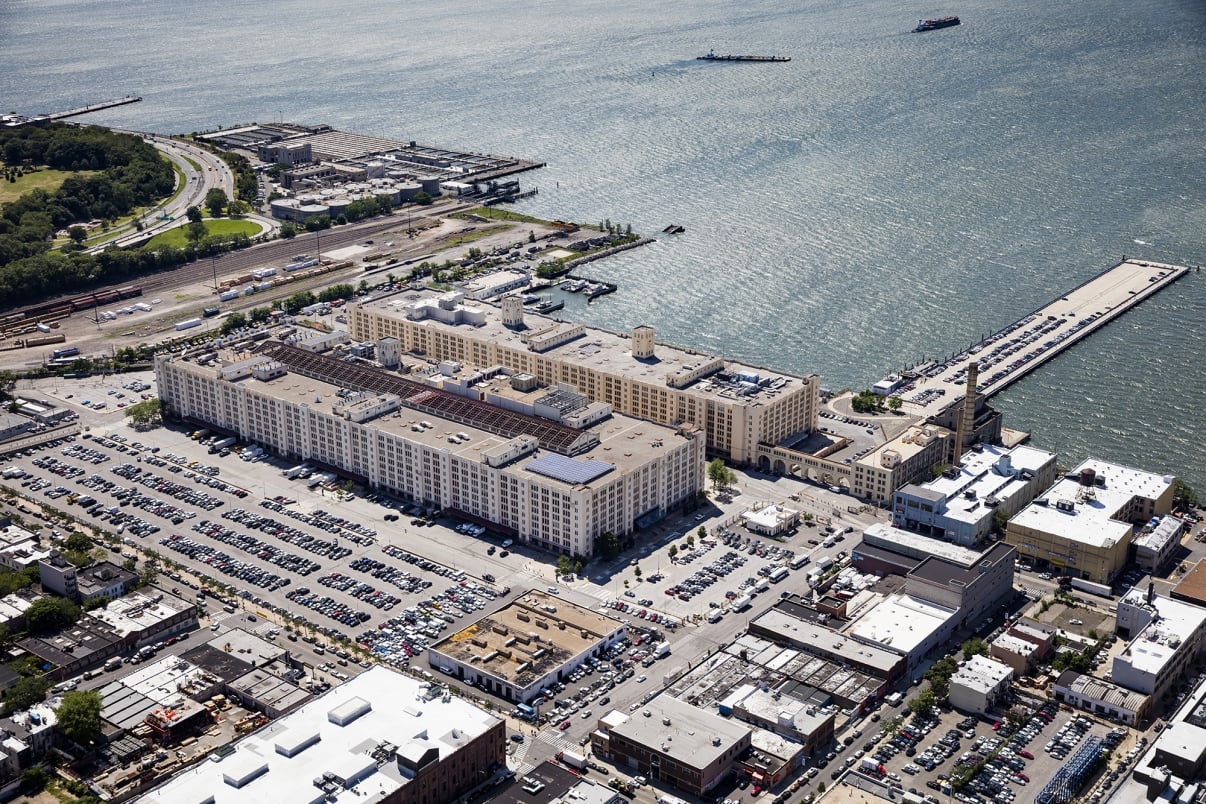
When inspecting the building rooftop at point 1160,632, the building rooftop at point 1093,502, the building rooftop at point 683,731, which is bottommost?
the building rooftop at point 683,731

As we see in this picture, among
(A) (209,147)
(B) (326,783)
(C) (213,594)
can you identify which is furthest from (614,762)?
(A) (209,147)

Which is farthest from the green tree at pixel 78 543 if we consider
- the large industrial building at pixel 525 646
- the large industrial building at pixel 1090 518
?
the large industrial building at pixel 1090 518

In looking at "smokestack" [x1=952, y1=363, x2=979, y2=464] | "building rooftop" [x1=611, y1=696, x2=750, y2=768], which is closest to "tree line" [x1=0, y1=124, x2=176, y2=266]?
"smokestack" [x1=952, y1=363, x2=979, y2=464]

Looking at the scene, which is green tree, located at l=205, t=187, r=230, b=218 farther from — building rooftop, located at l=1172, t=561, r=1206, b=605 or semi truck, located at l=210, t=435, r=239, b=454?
building rooftop, located at l=1172, t=561, r=1206, b=605

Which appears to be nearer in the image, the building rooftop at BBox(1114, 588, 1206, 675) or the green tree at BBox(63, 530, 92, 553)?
the building rooftop at BBox(1114, 588, 1206, 675)

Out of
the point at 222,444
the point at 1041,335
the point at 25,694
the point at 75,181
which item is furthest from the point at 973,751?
the point at 75,181

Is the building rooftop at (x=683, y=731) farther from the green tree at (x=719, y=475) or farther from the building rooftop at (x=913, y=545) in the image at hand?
the green tree at (x=719, y=475)
